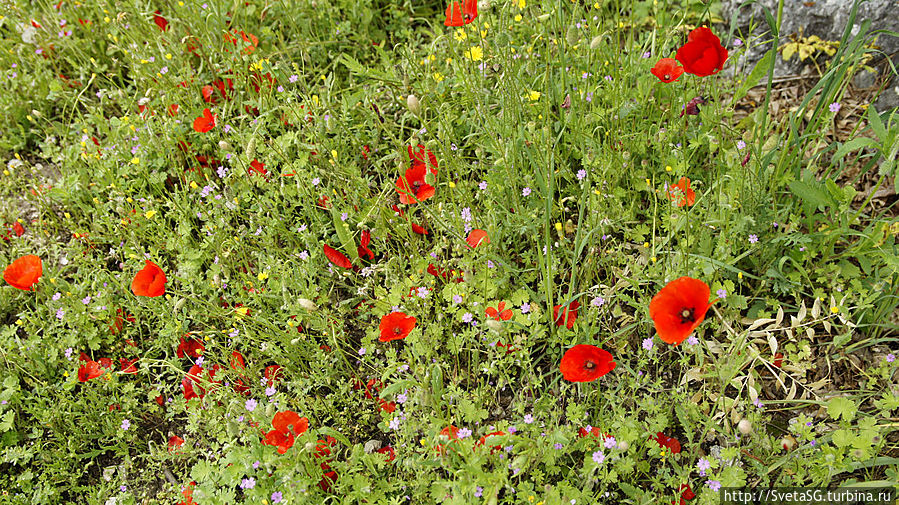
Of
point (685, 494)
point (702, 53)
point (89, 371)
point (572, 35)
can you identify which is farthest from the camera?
point (89, 371)

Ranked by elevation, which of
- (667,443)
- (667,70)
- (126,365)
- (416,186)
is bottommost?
(126,365)

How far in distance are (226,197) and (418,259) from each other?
102 cm

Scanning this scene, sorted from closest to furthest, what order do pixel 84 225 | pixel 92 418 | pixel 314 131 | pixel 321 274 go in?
pixel 92 418 → pixel 321 274 → pixel 314 131 → pixel 84 225

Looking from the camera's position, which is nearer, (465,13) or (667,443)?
(667,443)

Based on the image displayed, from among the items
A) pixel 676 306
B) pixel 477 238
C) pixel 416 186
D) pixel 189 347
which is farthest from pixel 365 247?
pixel 676 306

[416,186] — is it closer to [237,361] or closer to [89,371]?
[237,361]

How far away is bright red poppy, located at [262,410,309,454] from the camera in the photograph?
210cm

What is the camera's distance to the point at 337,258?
2.75 m

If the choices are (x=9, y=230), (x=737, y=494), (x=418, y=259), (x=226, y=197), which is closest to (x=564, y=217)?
(x=418, y=259)

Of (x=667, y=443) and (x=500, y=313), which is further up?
(x=500, y=313)

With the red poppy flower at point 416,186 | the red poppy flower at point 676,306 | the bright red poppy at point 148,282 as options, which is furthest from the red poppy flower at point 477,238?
the bright red poppy at point 148,282

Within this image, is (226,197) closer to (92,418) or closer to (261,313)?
(261,313)

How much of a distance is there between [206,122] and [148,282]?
100cm

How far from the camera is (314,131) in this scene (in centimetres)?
309
